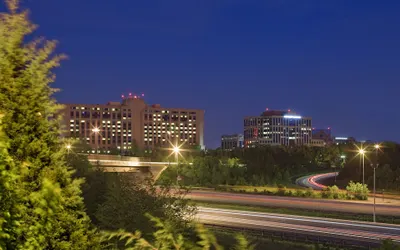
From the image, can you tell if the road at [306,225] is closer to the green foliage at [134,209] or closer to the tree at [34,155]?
the green foliage at [134,209]

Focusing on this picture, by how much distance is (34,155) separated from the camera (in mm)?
5434

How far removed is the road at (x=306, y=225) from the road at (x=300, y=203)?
236 inches

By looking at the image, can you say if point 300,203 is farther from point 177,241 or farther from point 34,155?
point 34,155

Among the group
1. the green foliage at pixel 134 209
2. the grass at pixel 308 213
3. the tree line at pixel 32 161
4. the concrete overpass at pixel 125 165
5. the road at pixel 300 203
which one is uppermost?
the tree line at pixel 32 161

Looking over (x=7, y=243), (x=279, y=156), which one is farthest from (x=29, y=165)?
(x=279, y=156)

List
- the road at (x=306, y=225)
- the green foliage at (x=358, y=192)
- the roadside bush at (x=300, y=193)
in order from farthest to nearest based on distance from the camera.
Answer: the roadside bush at (x=300, y=193), the green foliage at (x=358, y=192), the road at (x=306, y=225)

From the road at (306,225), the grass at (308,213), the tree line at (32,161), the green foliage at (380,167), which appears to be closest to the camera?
the tree line at (32,161)

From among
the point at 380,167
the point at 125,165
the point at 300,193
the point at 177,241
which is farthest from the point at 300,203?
the point at 177,241

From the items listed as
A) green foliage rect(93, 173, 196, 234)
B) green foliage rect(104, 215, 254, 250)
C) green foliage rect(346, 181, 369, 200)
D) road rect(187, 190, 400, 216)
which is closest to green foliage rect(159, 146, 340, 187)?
road rect(187, 190, 400, 216)

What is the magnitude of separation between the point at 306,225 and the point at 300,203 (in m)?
11.5

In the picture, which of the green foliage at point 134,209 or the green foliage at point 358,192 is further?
the green foliage at point 358,192

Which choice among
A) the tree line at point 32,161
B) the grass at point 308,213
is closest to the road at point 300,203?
the grass at point 308,213

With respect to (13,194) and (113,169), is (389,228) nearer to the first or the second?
(113,169)

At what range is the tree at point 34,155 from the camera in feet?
16.8
